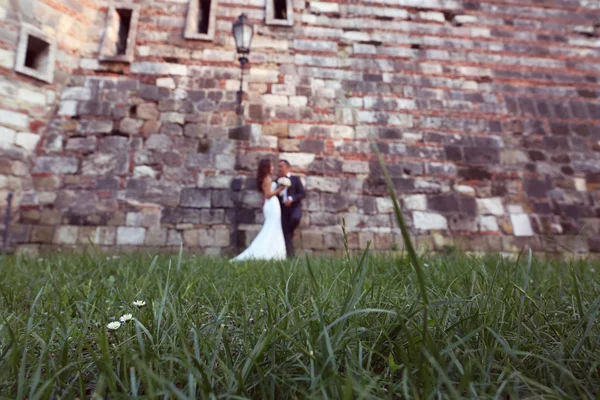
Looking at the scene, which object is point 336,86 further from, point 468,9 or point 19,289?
point 19,289

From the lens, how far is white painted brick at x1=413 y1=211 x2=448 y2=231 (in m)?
5.59

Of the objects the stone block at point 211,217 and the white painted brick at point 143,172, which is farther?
the white painted brick at point 143,172

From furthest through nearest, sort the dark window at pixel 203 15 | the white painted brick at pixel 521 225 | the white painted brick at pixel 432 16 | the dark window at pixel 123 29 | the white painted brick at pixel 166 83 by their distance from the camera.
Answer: the white painted brick at pixel 432 16
the dark window at pixel 203 15
the dark window at pixel 123 29
the white painted brick at pixel 166 83
the white painted brick at pixel 521 225

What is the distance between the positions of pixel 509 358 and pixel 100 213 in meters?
5.74

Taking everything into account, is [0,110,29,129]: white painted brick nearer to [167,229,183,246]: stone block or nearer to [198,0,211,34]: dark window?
[167,229,183,246]: stone block

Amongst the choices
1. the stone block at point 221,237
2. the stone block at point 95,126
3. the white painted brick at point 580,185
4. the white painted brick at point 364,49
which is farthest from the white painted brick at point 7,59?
the white painted brick at point 580,185

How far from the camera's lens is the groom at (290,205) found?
5.18 metres

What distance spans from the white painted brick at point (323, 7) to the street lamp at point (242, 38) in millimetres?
1327

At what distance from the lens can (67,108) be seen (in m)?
5.58

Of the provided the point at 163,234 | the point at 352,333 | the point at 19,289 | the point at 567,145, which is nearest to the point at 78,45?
the point at 163,234

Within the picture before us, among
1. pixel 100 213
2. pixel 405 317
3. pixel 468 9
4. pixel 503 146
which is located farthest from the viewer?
pixel 468 9

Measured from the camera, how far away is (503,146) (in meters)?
6.06

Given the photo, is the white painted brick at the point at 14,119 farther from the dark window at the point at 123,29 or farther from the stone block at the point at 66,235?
the dark window at the point at 123,29

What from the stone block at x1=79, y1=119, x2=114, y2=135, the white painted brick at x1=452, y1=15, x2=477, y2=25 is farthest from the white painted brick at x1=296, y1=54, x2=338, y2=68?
the stone block at x1=79, y1=119, x2=114, y2=135
